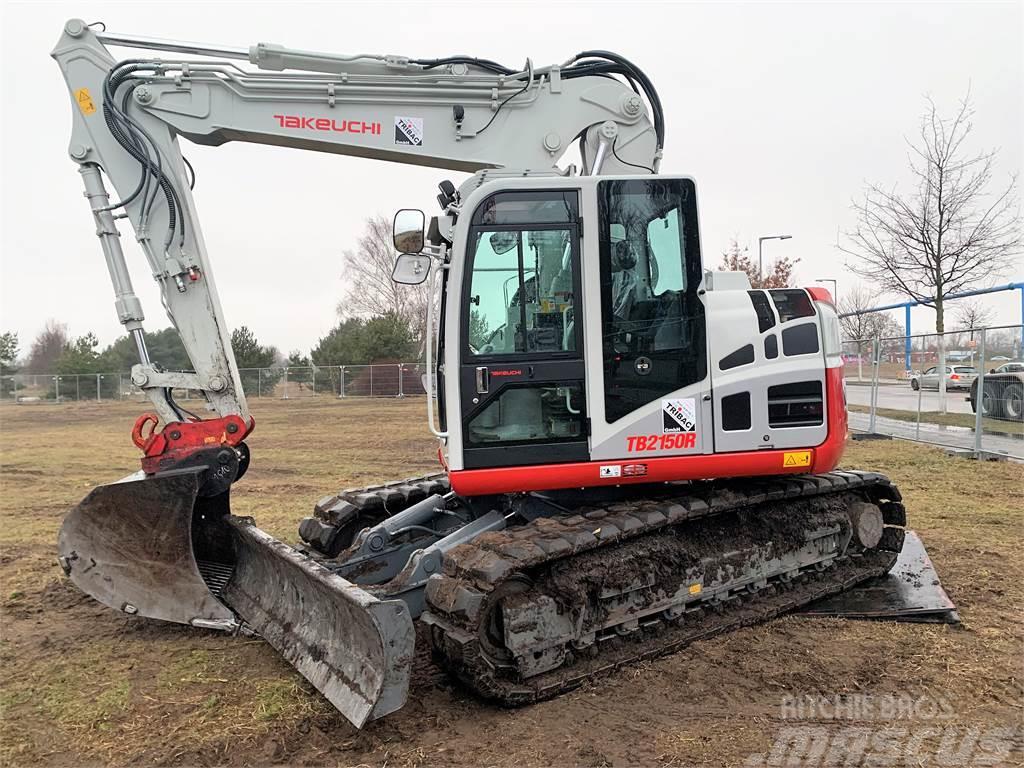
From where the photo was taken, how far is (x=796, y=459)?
5.36 meters

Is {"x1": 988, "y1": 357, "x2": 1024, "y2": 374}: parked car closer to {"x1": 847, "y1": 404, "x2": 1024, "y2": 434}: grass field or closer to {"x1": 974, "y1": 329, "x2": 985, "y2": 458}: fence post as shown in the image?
{"x1": 974, "y1": 329, "x2": 985, "y2": 458}: fence post

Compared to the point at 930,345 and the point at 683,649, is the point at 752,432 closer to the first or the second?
the point at 683,649

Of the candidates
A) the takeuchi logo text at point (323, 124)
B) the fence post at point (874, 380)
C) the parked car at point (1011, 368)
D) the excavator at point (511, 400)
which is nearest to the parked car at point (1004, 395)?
the parked car at point (1011, 368)

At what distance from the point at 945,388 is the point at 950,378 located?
595mm

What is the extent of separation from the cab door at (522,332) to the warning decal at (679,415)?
563 mm

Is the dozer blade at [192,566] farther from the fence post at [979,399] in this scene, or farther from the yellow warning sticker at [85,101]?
the fence post at [979,399]

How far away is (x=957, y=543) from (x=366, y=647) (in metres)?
6.12

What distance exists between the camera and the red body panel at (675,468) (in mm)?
4828

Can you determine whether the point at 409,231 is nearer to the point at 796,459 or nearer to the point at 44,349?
the point at 796,459

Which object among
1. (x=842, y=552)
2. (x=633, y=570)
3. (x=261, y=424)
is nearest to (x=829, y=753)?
(x=633, y=570)

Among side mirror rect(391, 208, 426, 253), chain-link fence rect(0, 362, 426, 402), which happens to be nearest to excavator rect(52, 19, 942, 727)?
side mirror rect(391, 208, 426, 253)

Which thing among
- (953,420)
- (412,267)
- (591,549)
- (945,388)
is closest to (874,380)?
(945,388)

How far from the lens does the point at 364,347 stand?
39.1m

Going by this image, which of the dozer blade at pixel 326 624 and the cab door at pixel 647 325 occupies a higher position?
the cab door at pixel 647 325
